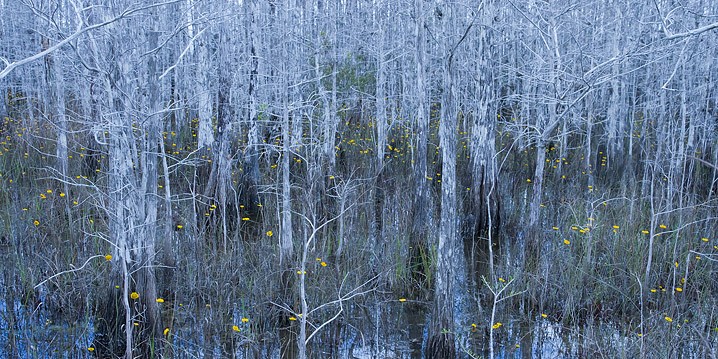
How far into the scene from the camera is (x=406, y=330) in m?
5.32

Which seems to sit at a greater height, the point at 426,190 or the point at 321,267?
the point at 426,190

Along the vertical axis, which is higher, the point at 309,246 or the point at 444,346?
the point at 309,246

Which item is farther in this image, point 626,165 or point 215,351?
point 626,165

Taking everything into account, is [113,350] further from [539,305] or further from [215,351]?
[539,305]

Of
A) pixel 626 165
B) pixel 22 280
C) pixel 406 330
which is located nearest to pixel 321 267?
pixel 406 330

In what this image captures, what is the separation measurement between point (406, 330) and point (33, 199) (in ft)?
16.5

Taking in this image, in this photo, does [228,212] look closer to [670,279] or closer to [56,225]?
[56,225]

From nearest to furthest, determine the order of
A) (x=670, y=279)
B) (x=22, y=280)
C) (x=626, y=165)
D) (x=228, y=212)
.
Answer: (x=22, y=280) < (x=670, y=279) < (x=228, y=212) < (x=626, y=165)

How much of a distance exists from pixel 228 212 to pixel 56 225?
2.39 metres

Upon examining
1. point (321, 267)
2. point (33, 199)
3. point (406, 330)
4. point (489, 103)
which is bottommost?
point (406, 330)

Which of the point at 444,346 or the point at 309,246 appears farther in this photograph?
the point at 309,246

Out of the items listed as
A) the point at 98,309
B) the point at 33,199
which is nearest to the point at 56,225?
the point at 33,199

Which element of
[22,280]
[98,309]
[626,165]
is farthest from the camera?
[626,165]

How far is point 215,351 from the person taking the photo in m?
4.75
